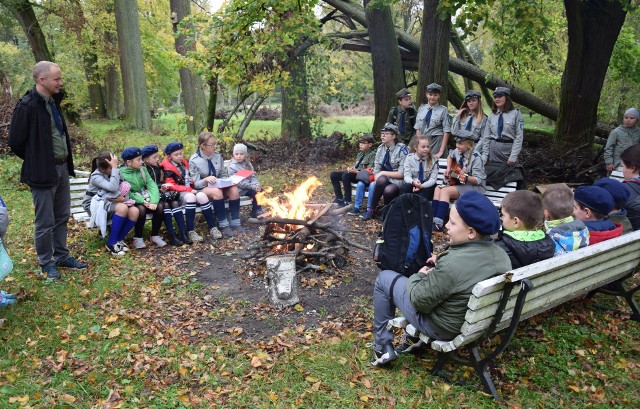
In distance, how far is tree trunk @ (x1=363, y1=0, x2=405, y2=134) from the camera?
11.3m

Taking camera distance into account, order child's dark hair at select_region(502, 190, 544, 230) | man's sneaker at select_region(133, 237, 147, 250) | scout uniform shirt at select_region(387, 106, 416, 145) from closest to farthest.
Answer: child's dark hair at select_region(502, 190, 544, 230) → man's sneaker at select_region(133, 237, 147, 250) → scout uniform shirt at select_region(387, 106, 416, 145)

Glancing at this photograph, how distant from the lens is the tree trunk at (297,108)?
12.3 m

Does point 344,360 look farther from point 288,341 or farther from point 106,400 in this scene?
point 106,400

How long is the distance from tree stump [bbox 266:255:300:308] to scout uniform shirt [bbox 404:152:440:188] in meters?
3.34

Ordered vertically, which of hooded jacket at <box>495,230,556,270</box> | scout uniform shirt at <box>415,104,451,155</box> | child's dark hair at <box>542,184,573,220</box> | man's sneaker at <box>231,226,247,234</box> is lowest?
man's sneaker at <box>231,226,247,234</box>

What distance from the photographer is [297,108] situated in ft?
43.0

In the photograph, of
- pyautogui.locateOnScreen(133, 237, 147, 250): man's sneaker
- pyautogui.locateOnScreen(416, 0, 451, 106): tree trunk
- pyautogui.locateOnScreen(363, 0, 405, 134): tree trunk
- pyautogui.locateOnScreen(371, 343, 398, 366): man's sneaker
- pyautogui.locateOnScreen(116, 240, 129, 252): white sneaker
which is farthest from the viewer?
pyautogui.locateOnScreen(363, 0, 405, 134): tree trunk

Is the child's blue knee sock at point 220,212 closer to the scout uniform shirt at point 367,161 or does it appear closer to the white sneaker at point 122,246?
the white sneaker at point 122,246

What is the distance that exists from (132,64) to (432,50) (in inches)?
493

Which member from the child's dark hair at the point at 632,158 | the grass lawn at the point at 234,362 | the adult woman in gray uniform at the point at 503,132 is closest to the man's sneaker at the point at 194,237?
the grass lawn at the point at 234,362

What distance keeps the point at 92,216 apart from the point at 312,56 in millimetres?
7925

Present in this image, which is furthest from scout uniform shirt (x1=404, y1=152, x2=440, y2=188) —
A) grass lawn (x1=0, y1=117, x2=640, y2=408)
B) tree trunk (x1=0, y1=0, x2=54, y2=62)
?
tree trunk (x1=0, y1=0, x2=54, y2=62)

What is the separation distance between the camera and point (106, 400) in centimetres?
338

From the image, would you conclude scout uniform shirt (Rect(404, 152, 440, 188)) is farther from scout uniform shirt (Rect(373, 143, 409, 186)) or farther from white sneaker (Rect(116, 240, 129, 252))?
white sneaker (Rect(116, 240, 129, 252))
